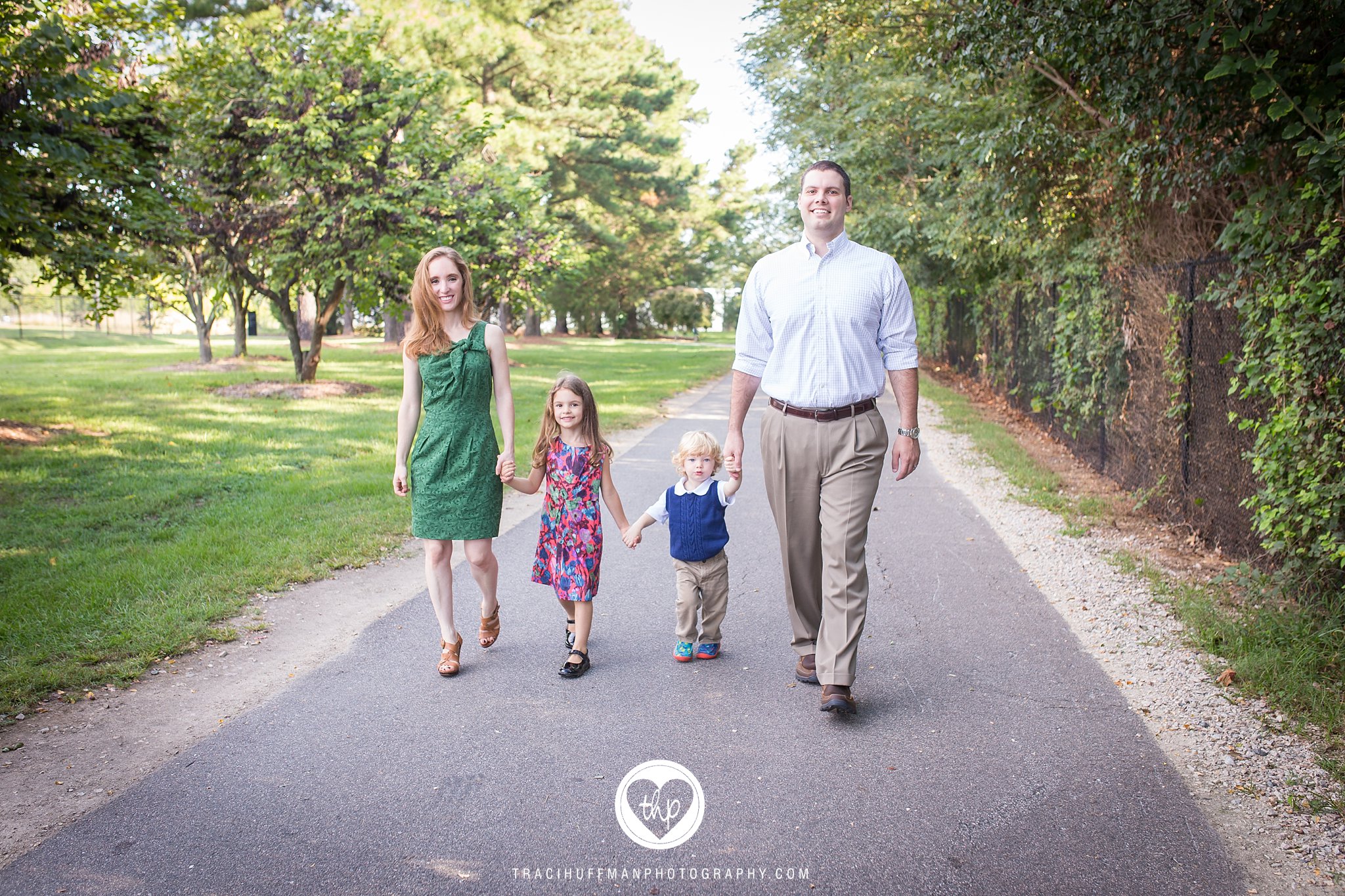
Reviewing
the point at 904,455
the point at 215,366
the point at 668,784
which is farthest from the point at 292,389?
the point at 668,784

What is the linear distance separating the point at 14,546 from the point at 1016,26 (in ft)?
26.0

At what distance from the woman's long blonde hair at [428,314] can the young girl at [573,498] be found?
587mm

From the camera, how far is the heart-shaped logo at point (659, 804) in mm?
3143

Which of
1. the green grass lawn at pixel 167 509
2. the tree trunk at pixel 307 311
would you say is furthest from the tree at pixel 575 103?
the green grass lawn at pixel 167 509

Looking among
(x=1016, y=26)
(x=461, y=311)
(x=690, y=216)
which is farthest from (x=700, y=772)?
(x=690, y=216)

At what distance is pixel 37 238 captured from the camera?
34.0ft

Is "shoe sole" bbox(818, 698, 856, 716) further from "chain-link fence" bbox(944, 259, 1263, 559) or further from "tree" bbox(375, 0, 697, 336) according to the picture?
→ "tree" bbox(375, 0, 697, 336)

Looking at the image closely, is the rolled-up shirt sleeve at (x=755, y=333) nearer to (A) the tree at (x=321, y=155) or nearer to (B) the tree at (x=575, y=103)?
(A) the tree at (x=321, y=155)

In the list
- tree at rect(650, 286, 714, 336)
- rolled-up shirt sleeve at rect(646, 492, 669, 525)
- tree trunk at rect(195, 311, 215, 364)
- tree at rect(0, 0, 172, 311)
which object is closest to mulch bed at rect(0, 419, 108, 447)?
tree at rect(0, 0, 172, 311)

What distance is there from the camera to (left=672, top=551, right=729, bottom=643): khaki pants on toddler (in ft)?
15.4

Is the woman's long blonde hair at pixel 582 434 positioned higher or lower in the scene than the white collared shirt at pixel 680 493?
higher

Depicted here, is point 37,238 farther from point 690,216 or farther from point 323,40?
point 690,216

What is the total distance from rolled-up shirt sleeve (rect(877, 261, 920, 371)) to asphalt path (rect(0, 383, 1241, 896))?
635 millimetres

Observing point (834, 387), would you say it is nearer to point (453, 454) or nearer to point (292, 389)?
point (453, 454)
